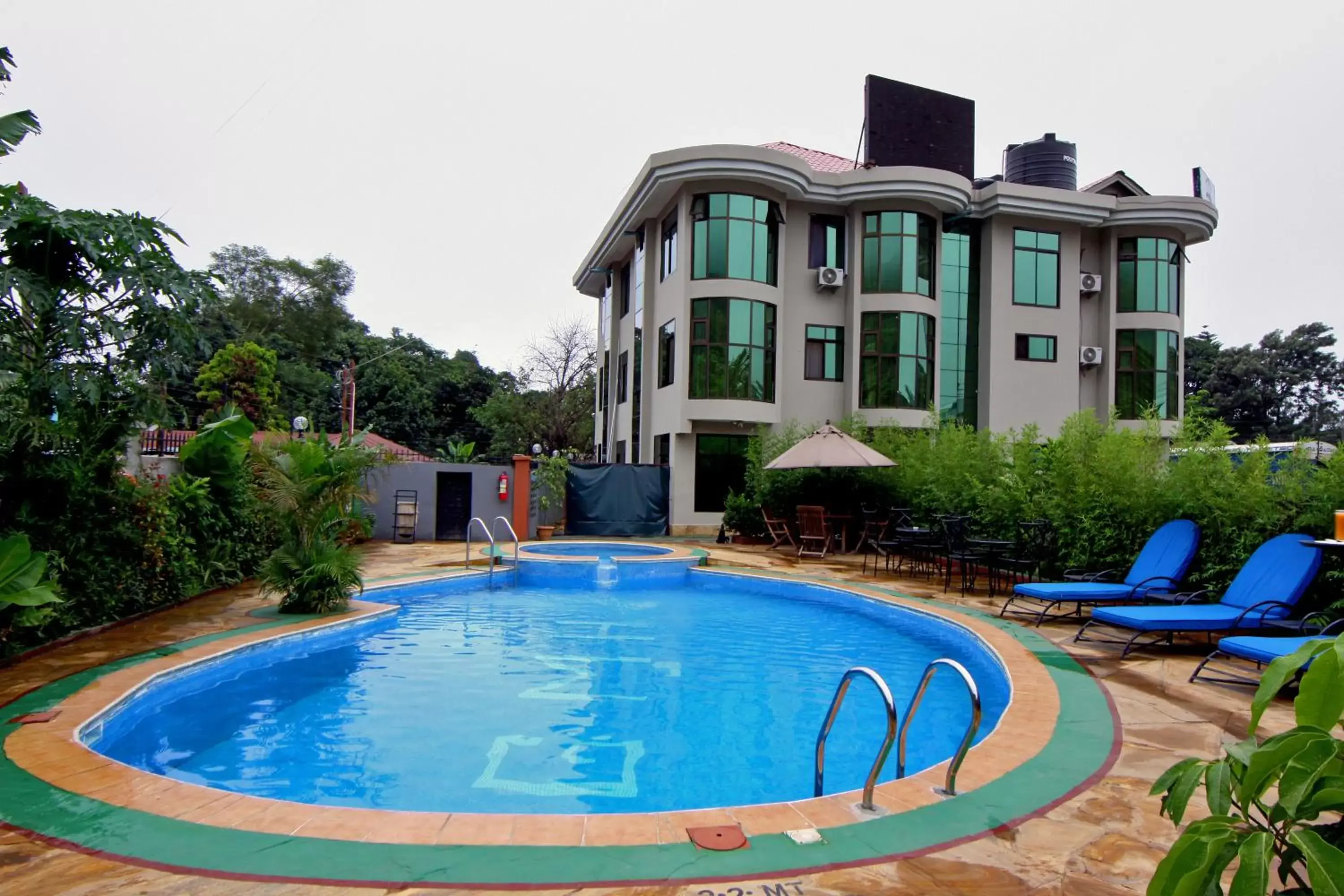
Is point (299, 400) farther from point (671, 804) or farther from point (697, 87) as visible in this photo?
point (671, 804)

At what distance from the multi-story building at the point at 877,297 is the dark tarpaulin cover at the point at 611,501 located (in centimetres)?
82

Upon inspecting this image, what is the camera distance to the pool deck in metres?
2.81

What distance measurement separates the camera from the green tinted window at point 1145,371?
78.0 ft

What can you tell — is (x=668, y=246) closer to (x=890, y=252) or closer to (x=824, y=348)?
(x=824, y=348)

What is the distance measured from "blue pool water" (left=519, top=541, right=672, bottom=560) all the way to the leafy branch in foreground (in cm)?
1358

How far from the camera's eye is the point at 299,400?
3894 cm

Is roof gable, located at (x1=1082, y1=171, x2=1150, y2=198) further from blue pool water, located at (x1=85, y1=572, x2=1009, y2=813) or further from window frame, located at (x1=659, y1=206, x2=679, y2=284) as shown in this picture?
blue pool water, located at (x1=85, y1=572, x2=1009, y2=813)

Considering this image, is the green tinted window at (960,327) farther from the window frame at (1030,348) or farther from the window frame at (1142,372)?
the window frame at (1142,372)

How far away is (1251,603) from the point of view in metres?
6.46

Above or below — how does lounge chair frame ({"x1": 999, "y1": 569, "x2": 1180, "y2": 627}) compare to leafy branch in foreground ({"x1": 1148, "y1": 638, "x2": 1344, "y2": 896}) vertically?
below

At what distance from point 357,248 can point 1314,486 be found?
1705 inches

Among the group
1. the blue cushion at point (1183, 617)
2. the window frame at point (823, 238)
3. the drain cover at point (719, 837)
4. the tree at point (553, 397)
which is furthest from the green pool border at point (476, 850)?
the tree at point (553, 397)

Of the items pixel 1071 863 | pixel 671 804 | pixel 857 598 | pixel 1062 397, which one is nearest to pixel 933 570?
pixel 857 598

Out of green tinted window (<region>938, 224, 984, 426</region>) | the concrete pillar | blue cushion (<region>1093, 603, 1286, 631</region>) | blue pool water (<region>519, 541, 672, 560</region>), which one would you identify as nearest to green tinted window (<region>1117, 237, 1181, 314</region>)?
green tinted window (<region>938, 224, 984, 426</region>)
